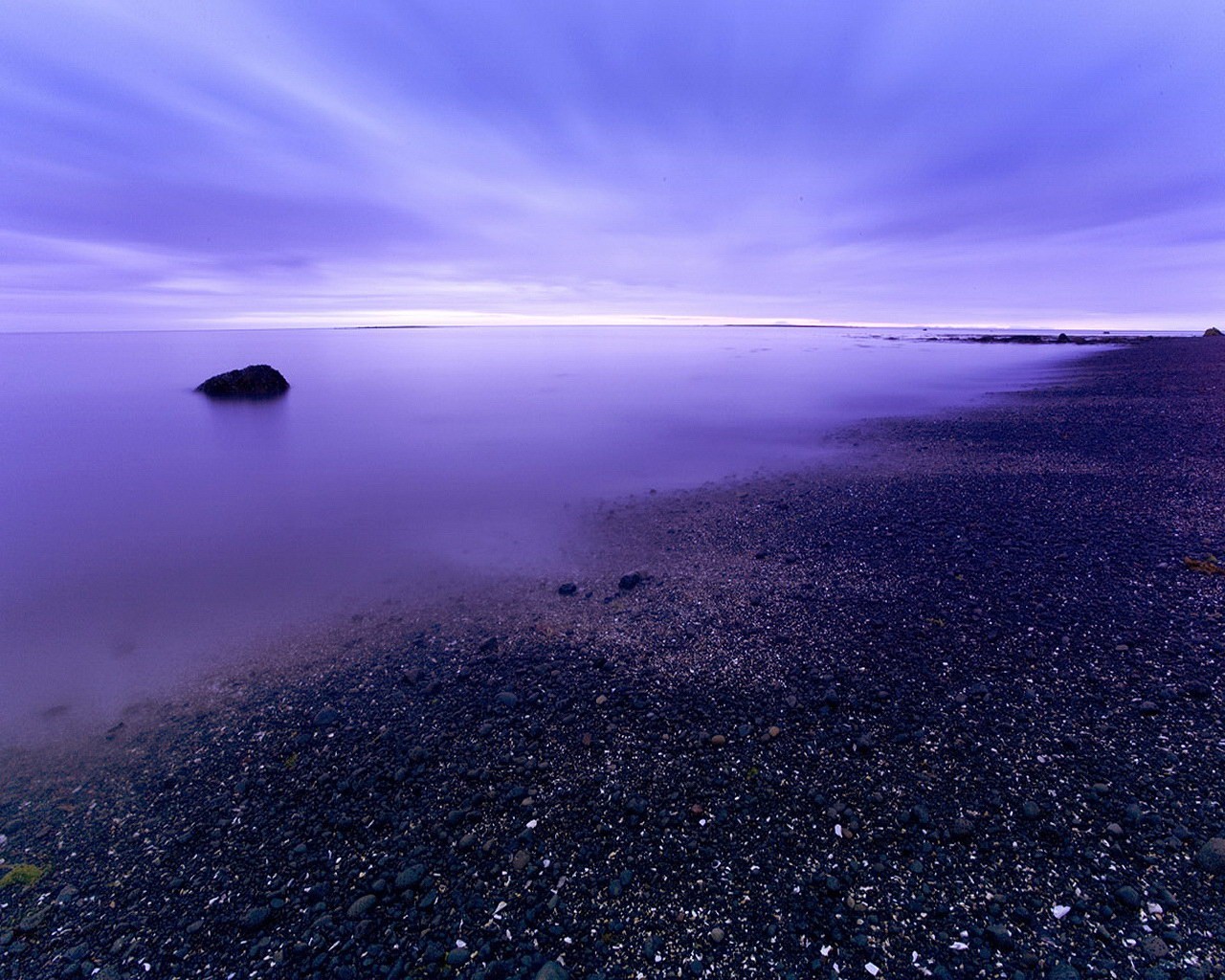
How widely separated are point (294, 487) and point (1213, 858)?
1802 cm

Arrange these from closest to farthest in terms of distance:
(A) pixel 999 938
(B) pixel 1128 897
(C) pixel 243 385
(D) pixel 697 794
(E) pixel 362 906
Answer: (A) pixel 999 938, (B) pixel 1128 897, (E) pixel 362 906, (D) pixel 697 794, (C) pixel 243 385

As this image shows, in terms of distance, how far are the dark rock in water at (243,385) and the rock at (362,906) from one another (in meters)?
37.1

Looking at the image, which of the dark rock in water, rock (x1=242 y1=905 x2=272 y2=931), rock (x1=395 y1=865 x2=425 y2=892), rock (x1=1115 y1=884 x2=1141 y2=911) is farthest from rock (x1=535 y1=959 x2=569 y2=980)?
the dark rock in water

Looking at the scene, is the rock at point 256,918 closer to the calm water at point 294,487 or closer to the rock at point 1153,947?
the calm water at point 294,487

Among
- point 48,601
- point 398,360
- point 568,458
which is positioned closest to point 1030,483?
point 568,458

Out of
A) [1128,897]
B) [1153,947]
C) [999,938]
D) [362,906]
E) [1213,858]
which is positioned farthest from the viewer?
[362,906]

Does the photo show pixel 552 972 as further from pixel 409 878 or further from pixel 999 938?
pixel 999 938

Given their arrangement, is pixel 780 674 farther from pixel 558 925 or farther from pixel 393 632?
pixel 393 632

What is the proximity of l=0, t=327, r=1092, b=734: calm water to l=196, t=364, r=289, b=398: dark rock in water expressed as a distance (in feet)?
4.12

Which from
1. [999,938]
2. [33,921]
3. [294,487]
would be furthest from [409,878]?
[294,487]

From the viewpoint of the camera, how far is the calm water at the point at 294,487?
8.27 m

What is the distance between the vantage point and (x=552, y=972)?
3324 mm

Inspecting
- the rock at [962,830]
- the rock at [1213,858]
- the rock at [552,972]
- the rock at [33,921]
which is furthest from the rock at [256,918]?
the rock at [1213,858]

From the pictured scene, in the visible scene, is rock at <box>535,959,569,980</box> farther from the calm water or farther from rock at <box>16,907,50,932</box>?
the calm water
